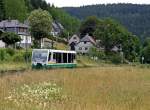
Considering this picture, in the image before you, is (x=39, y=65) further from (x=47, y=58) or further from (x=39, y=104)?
(x=39, y=104)

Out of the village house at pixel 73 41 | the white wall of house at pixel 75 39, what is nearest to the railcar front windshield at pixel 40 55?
the village house at pixel 73 41

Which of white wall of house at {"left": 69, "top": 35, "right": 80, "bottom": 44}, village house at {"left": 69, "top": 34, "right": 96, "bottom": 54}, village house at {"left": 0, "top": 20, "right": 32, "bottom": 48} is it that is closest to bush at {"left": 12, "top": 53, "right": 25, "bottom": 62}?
village house at {"left": 0, "top": 20, "right": 32, "bottom": 48}

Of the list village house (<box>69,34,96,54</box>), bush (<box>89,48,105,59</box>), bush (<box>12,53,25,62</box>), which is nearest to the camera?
bush (<box>12,53,25,62</box>)

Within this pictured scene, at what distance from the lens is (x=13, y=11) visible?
4715 inches

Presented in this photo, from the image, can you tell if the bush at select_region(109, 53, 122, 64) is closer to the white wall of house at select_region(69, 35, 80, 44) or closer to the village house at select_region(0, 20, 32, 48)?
the village house at select_region(0, 20, 32, 48)

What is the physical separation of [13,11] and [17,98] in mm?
108946

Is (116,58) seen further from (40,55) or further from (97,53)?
(40,55)

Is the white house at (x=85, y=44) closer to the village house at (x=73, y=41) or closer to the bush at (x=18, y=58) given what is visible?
the village house at (x=73, y=41)

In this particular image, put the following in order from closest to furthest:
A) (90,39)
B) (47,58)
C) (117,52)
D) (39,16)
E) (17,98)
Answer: (17,98) → (47,58) → (39,16) → (117,52) → (90,39)

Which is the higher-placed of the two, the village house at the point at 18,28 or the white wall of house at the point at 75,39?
the village house at the point at 18,28

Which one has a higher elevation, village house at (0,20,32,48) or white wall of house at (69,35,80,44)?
village house at (0,20,32,48)

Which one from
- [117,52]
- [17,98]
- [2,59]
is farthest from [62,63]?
[117,52]

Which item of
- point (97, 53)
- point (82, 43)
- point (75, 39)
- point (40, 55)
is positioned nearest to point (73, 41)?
point (75, 39)

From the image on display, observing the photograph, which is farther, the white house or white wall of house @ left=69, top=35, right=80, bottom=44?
white wall of house @ left=69, top=35, right=80, bottom=44
